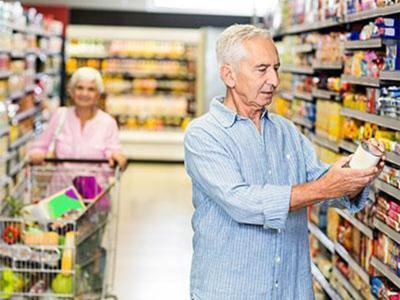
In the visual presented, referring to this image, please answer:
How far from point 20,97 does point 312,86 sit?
18.3ft

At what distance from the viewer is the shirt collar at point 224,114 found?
9.86 feet

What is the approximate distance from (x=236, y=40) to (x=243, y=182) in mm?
498

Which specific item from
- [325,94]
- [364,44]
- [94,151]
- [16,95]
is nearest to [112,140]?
[94,151]

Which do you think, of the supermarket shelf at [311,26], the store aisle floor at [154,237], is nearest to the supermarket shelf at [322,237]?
the store aisle floor at [154,237]

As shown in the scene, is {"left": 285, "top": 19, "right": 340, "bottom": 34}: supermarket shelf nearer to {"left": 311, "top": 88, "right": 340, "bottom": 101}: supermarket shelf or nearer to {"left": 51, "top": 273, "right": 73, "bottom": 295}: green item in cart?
{"left": 311, "top": 88, "right": 340, "bottom": 101}: supermarket shelf

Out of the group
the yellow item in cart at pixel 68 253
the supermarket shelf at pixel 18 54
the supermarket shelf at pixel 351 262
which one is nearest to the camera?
the supermarket shelf at pixel 351 262

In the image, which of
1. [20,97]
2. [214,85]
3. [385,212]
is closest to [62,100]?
[214,85]

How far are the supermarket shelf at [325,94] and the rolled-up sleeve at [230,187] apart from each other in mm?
2441

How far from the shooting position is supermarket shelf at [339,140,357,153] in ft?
15.7

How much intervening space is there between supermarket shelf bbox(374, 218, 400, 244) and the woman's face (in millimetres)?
2475

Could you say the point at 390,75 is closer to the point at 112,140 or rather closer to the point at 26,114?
the point at 112,140

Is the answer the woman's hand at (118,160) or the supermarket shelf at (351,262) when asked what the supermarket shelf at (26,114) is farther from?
the supermarket shelf at (351,262)

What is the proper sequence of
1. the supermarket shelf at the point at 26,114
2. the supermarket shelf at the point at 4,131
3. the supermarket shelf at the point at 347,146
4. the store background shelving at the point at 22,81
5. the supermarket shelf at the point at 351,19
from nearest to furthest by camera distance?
the supermarket shelf at the point at 351,19
the supermarket shelf at the point at 347,146
the supermarket shelf at the point at 4,131
the store background shelving at the point at 22,81
the supermarket shelf at the point at 26,114

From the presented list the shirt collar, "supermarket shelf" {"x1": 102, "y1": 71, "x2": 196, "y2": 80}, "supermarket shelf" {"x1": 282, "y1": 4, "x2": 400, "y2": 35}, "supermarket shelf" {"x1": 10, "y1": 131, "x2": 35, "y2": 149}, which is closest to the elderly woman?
"supermarket shelf" {"x1": 282, "y1": 4, "x2": 400, "y2": 35}
